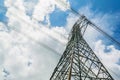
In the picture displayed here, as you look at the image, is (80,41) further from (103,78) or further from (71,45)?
(103,78)

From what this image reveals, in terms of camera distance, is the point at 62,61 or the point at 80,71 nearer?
the point at 80,71

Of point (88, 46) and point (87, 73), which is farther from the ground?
point (88, 46)

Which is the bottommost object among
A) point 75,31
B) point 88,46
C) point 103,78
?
point 103,78

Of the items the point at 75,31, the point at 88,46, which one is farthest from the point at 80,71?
the point at 75,31

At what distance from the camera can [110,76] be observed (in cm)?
2227

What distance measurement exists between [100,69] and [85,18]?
6.92 m

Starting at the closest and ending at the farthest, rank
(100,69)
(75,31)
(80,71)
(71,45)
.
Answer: (80,71) → (100,69) → (71,45) → (75,31)

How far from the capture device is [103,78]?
21.4 m

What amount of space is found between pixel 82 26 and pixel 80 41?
311 centimetres

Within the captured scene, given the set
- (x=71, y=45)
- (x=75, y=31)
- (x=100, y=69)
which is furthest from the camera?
(x=75, y=31)

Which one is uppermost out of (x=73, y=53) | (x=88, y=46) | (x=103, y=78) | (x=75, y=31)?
(x=75, y=31)

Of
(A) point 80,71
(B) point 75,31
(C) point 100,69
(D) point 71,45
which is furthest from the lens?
(B) point 75,31

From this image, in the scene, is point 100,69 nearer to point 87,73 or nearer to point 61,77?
point 87,73

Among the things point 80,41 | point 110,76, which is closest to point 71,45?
point 80,41
